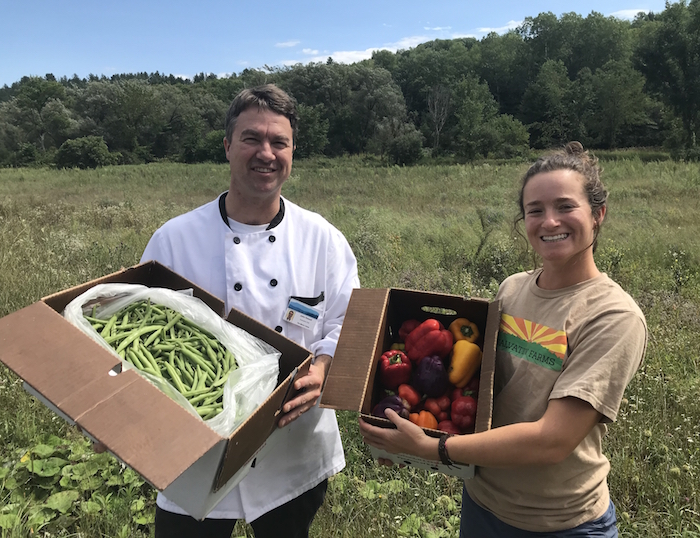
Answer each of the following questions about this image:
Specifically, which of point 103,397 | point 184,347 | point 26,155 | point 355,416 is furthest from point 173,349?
point 26,155

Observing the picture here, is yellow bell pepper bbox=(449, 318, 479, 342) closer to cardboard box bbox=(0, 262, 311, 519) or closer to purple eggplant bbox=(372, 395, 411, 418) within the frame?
purple eggplant bbox=(372, 395, 411, 418)

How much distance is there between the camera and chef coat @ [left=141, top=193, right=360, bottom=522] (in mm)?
2049

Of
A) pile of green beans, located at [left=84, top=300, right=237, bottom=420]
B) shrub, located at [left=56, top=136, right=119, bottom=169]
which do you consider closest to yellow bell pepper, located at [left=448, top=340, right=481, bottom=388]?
pile of green beans, located at [left=84, top=300, right=237, bottom=420]

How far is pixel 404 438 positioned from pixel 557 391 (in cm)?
52

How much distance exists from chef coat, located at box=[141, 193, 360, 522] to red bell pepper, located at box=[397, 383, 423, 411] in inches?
16.3

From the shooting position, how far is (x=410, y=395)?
1.80 m

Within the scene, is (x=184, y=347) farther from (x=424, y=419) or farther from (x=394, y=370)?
(x=424, y=419)

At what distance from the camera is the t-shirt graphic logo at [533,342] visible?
5.00ft

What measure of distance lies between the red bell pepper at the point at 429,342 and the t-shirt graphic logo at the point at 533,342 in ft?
0.71

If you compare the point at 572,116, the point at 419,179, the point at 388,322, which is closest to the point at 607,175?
the point at 419,179

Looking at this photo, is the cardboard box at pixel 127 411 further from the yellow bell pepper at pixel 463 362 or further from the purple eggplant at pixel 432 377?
the yellow bell pepper at pixel 463 362

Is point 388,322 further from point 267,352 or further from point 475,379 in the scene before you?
point 267,352

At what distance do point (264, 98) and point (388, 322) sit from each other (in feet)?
3.91

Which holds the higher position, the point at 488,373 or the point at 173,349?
the point at 173,349
